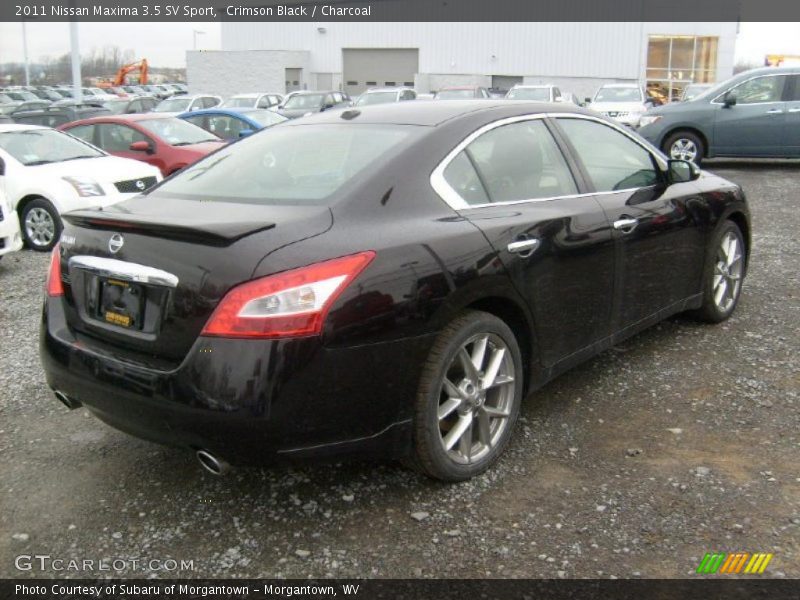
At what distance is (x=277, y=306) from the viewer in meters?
2.72

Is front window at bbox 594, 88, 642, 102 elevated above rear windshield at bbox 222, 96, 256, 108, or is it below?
above

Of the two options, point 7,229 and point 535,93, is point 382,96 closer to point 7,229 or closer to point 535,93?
point 535,93

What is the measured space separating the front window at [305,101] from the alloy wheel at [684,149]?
13430 millimetres

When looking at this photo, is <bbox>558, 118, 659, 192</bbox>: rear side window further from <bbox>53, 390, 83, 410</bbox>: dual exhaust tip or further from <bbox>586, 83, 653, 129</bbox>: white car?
<bbox>586, 83, 653, 129</bbox>: white car

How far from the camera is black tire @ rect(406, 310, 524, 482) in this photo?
309cm

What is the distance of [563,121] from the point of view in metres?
4.20

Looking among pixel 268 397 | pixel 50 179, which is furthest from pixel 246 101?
pixel 268 397

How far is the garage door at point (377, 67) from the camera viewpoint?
46.1m

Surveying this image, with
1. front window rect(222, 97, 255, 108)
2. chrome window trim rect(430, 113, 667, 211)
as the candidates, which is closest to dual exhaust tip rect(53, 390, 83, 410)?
chrome window trim rect(430, 113, 667, 211)

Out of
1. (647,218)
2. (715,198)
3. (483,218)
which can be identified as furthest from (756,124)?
(483,218)

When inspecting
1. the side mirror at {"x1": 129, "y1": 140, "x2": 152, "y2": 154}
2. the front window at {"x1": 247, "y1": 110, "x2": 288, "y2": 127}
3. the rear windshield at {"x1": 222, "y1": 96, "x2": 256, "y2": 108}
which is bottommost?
the side mirror at {"x1": 129, "y1": 140, "x2": 152, "y2": 154}

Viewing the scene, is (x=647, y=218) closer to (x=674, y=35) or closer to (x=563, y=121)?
(x=563, y=121)

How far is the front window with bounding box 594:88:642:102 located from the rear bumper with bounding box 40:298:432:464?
20805mm

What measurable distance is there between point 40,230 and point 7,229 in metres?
1.42
